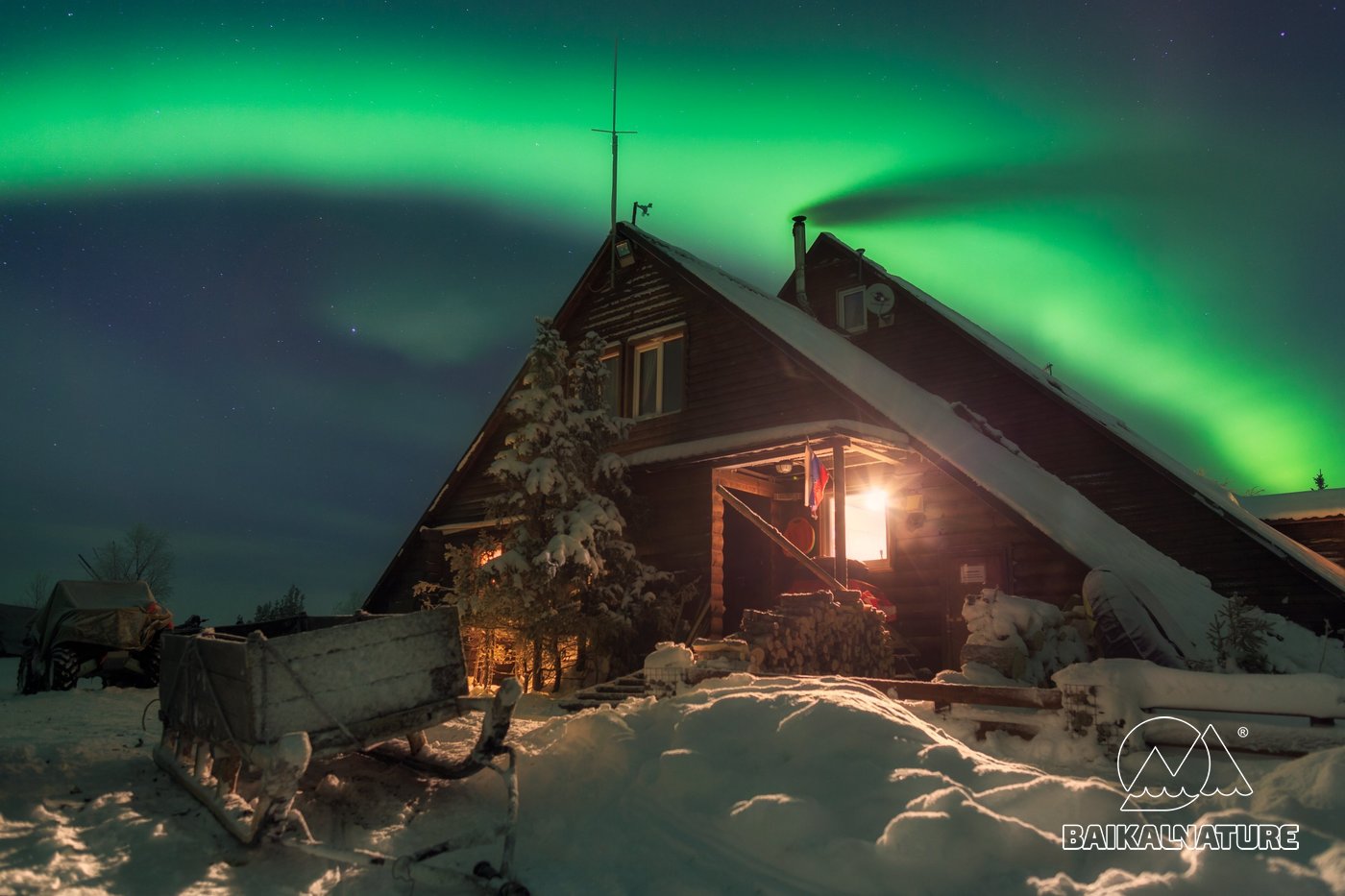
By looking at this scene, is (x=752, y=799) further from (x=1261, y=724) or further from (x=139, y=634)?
(x=139, y=634)

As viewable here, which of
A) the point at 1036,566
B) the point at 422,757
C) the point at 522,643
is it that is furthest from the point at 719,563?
the point at 422,757

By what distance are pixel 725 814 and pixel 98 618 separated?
14.2m

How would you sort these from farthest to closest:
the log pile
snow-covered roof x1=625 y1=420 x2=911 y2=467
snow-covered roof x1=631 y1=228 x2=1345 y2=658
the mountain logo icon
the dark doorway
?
the dark doorway, snow-covered roof x1=625 y1=420 x2=911 y2=467, snow-covered roof x1=631 y1=228 x2=1345 y2=658, the log pile, the mountain logo icon

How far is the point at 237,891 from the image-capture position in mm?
4840

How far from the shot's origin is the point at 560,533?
12.9 m

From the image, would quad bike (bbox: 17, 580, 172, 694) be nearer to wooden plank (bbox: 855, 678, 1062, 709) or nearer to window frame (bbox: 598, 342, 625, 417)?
window frame (bbox: 598, 342, 625, 417)

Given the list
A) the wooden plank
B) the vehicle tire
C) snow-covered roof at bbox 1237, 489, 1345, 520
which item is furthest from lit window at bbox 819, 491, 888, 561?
the vehicle tire

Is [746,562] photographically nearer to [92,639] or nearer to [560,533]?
[560,533]

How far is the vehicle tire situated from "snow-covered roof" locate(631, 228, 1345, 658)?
510 inches

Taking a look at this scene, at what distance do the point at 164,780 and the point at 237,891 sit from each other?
287 centimetres

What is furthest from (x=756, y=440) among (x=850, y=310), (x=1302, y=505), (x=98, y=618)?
(x=1302, y=505)

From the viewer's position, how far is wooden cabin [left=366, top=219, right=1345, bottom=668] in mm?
12977

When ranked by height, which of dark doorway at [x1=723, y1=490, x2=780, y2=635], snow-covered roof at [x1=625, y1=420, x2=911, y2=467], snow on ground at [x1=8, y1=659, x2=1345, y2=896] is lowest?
snow on ground at [x1=8, y1=659, x2=1345, y2=896]

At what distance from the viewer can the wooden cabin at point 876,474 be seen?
42.6ft
